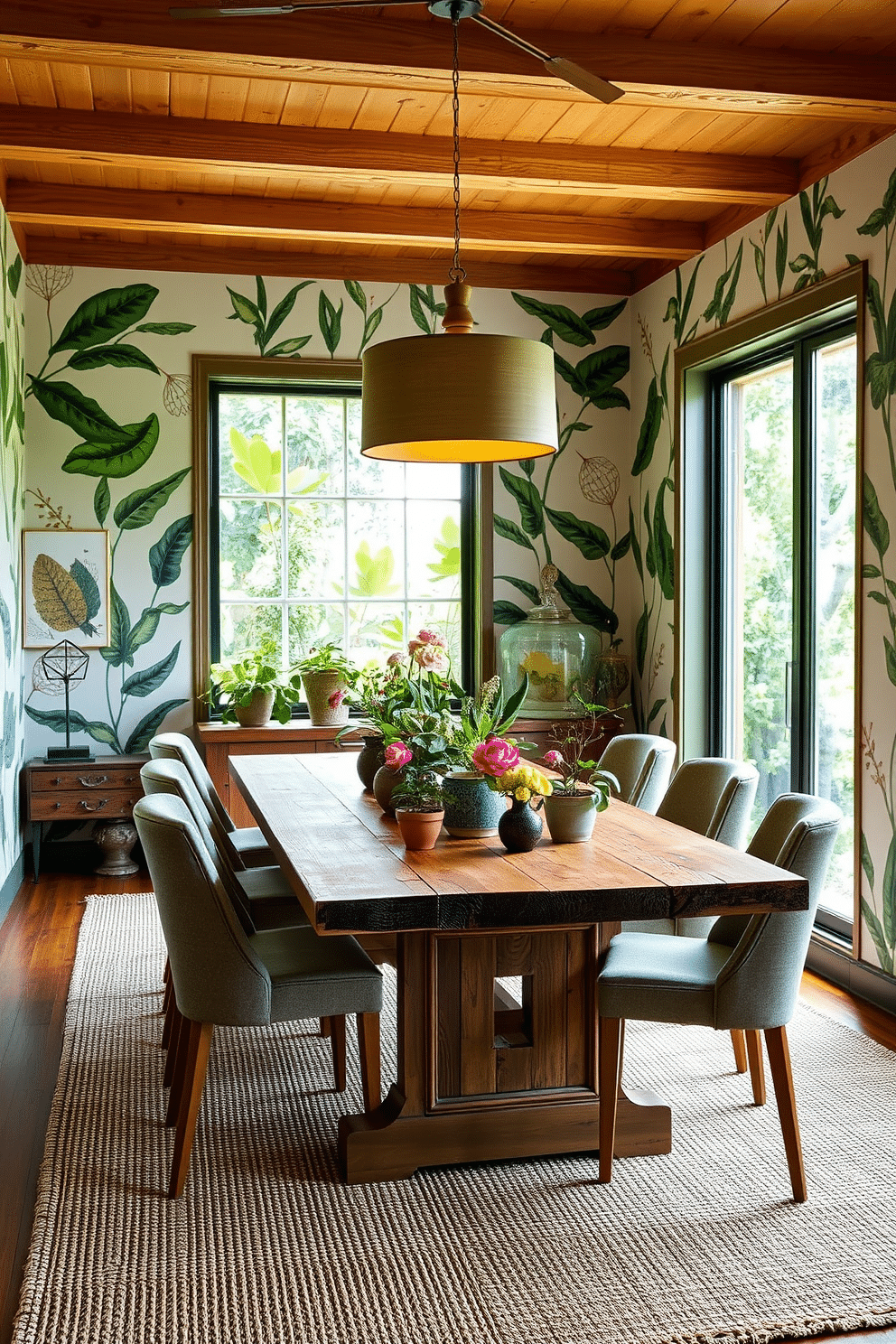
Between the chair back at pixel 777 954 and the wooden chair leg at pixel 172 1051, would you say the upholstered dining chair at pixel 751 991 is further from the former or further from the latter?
the wooden chair leg at pixel 172 1051

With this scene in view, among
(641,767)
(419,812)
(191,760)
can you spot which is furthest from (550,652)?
(419,812)

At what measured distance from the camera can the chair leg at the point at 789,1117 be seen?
2.52 metres

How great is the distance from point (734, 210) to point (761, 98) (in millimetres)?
1379

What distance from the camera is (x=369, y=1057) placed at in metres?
2.69

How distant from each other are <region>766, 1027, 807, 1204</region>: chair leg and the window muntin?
12.4 ft

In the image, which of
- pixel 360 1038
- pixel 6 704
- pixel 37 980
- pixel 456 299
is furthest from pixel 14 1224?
pixel 6 704

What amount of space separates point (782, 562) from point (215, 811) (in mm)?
2442

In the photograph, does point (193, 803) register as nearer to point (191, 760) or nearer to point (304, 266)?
point (191, 760)

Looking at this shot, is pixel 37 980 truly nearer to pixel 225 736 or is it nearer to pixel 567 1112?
pixel 225 736

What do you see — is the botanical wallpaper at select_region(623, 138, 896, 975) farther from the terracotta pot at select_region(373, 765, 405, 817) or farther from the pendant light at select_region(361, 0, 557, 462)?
the terracotta pot at select_region(373, 765, 405, 817)

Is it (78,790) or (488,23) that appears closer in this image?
(488,23)

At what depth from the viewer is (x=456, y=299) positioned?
292cm

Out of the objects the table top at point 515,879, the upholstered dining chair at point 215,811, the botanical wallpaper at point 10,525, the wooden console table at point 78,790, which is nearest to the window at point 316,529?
the wooden console table at point 78,790

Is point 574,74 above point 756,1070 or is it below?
above
